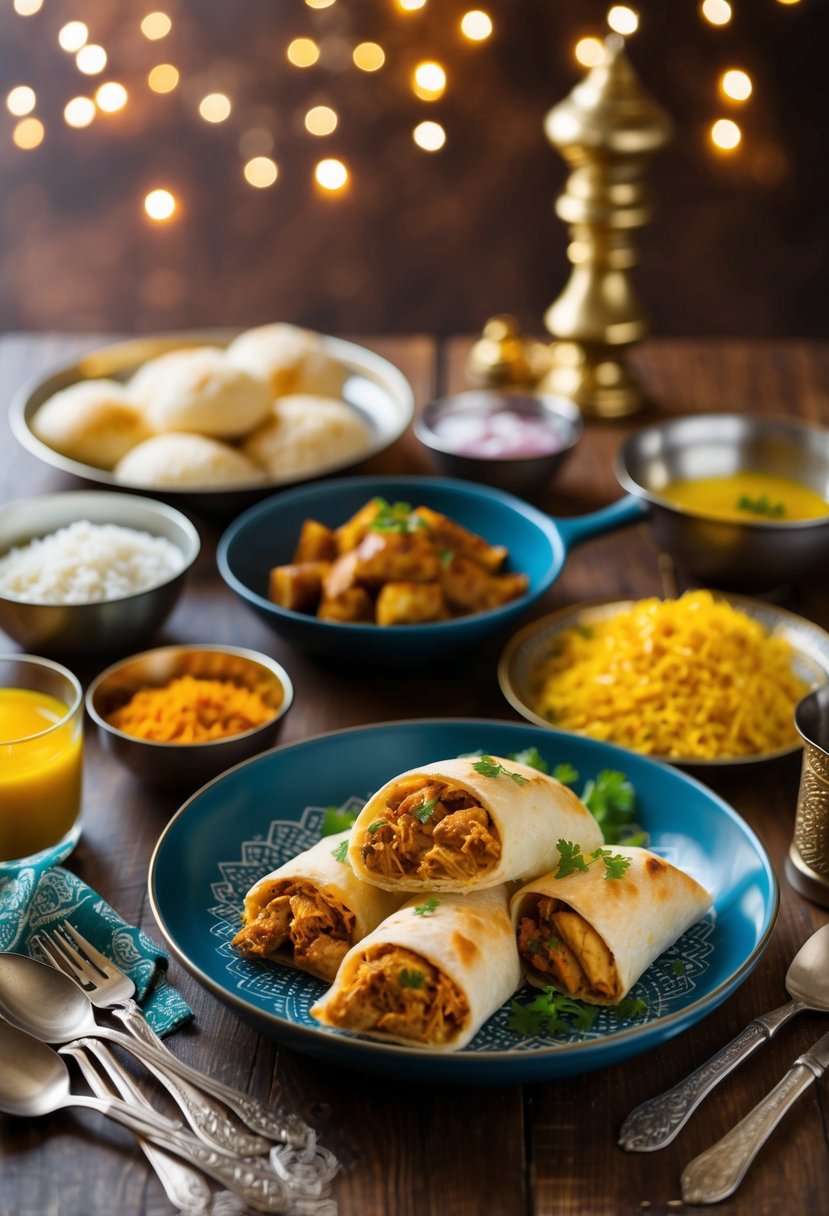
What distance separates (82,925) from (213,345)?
2.19m

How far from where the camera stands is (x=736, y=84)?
5.34 m

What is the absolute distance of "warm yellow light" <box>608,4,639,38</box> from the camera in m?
5.24

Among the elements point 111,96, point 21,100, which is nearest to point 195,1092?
point 111,96

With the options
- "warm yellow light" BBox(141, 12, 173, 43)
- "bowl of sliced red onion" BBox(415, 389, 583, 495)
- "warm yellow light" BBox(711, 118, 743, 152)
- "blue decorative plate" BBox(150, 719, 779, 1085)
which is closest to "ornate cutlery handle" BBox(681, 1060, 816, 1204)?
"blue decorative plate" BBox(150, 719, 779, 1085)

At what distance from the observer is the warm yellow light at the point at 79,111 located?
561cm

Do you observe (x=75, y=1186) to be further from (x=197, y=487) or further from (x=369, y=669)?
(x=197, y=487)

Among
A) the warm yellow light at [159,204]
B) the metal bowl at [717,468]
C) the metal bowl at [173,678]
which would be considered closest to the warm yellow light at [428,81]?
the warm yellow light at [159,204]

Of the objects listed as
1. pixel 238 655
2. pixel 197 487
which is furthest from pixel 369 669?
pixel 197 487

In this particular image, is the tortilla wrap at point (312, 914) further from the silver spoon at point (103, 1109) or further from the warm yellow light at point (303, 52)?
the warm yellow light at point (303, 52)

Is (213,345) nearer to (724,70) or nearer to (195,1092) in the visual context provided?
(195,1092)

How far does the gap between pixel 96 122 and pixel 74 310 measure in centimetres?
85

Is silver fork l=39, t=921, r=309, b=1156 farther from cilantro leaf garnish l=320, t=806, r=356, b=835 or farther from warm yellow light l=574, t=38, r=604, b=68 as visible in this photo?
warm yellow light l=574, t=38, r=604, b=68

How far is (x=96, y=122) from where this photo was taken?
18.9ft

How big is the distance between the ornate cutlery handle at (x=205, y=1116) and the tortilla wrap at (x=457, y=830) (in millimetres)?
335
